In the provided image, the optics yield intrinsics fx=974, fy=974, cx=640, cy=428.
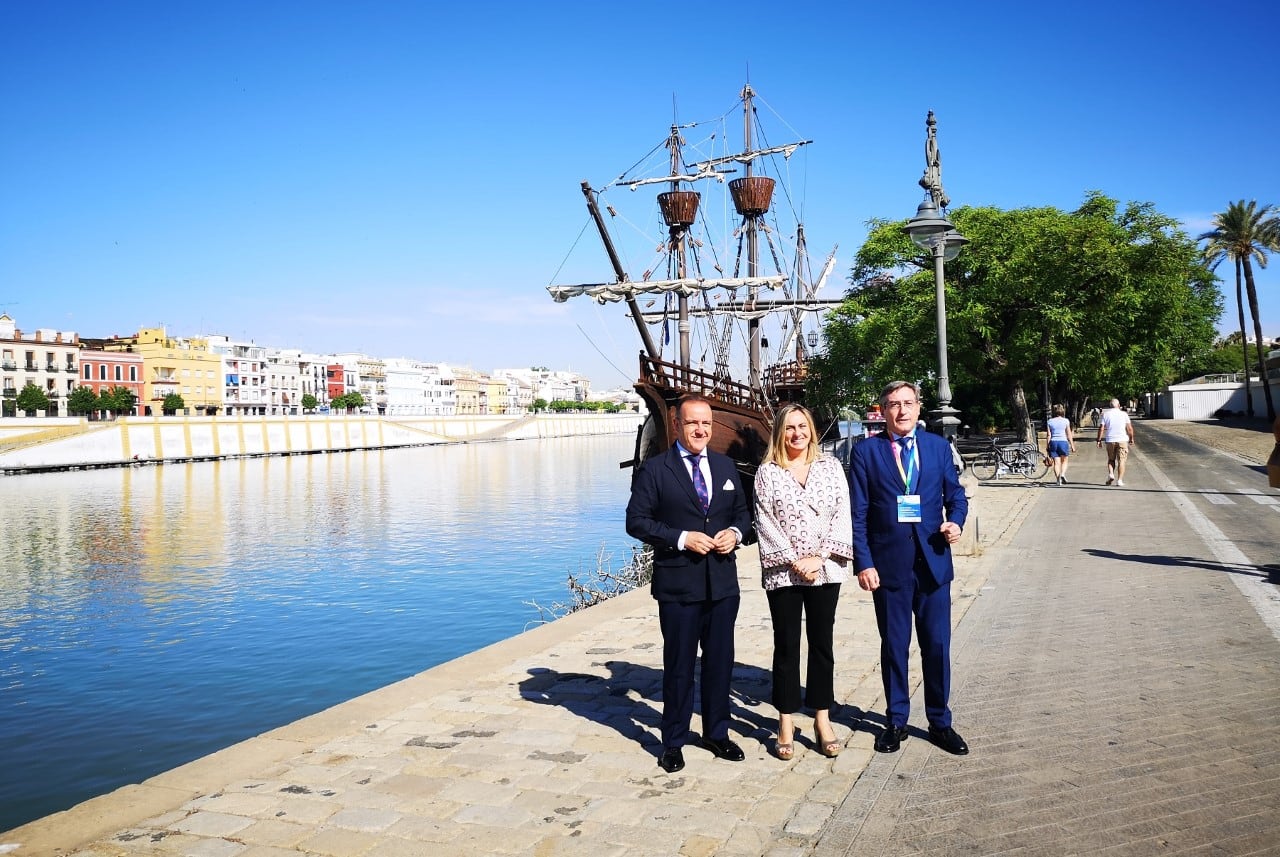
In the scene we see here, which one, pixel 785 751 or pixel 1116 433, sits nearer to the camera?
pixel 785 751

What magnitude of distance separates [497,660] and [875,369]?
29.7 meters

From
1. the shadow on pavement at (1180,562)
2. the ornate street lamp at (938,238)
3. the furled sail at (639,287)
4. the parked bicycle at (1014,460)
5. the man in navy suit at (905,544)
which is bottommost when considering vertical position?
the shadow on pavement at (1180,562)

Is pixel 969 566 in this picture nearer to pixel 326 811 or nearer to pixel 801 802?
pixel 801 802

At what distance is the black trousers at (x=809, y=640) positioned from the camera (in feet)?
17.4

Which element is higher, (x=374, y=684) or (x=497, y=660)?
(x=497, y=660)

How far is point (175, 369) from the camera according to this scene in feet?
383

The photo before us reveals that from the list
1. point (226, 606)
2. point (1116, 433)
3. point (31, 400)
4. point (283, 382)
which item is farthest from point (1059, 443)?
point (283, 382)

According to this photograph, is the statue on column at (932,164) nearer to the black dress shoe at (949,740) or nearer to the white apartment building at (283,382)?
the black dress shoe at (949,740)

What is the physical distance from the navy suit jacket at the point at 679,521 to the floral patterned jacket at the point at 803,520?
0.16 meters

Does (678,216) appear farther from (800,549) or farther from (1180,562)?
(800,549)

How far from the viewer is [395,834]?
4375 mm

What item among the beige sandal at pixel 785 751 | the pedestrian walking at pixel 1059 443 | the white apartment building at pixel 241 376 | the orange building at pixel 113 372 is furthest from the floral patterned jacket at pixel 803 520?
the white apartment building at pixel 241 376

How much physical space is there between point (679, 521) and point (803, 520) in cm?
66

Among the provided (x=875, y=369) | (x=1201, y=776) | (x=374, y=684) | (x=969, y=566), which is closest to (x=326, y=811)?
(x=1201, y=776)
